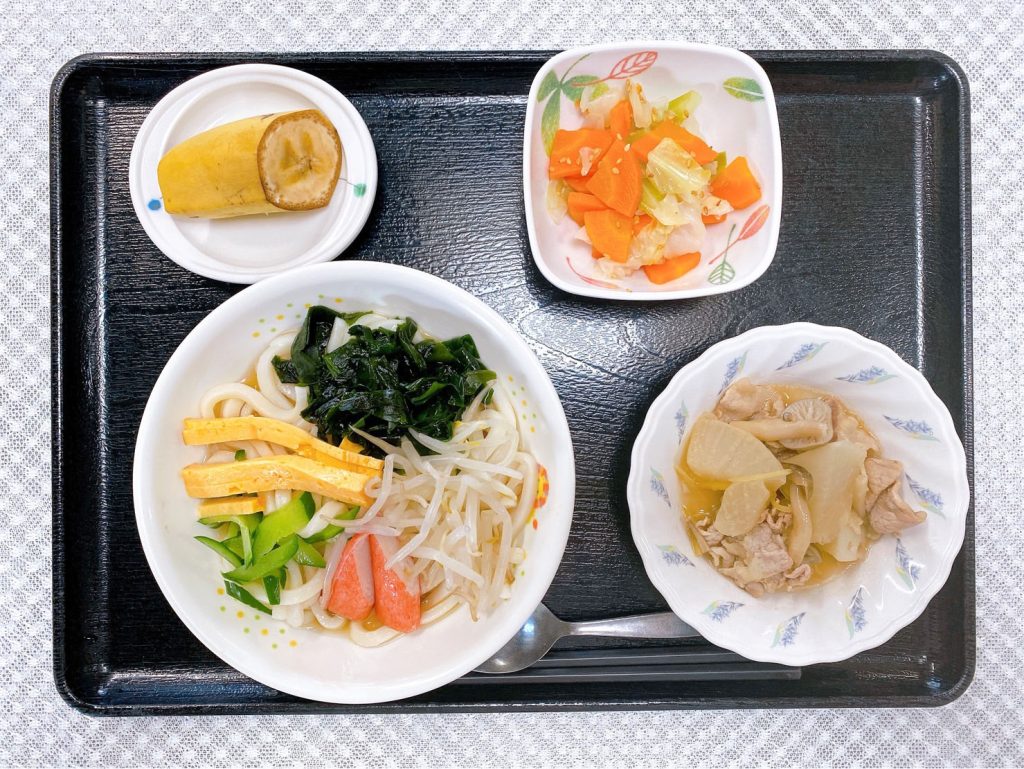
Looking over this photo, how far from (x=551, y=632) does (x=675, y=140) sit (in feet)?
4.26

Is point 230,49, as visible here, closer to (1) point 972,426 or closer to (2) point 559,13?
(2) point 559,13

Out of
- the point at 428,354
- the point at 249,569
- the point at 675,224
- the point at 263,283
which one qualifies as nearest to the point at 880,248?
the point at 675,224

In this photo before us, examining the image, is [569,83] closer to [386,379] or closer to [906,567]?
[386,379]

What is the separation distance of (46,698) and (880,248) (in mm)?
2642

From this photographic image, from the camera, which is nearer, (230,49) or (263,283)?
(263,283)

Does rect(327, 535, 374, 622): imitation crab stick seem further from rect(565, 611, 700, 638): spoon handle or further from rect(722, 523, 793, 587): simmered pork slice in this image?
rect(722, 523, 793, 587): simmered pork slice

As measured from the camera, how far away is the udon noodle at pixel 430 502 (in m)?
1.68

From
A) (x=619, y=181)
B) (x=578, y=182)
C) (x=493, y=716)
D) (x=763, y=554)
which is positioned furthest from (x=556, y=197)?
(x=493, y=716)

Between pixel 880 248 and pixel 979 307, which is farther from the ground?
pixel 880 248

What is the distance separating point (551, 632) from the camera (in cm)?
193

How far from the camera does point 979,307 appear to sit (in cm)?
215

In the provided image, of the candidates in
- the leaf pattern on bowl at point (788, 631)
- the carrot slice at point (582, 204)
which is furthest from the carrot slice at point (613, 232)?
the leaf pattern on bowl at point (788, 631)

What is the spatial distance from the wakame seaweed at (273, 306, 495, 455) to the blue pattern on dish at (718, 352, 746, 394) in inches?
22.9

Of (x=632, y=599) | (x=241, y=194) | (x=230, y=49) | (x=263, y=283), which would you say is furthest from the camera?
(x=230, y=49)
